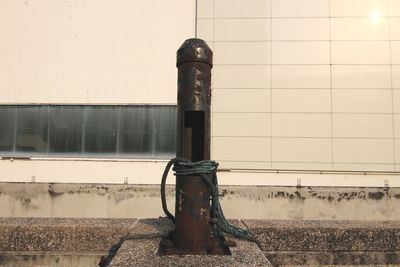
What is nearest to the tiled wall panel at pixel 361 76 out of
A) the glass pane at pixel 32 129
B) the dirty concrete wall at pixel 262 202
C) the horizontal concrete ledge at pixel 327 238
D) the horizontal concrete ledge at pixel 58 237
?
the dirty concrete wall at pixel 262 202

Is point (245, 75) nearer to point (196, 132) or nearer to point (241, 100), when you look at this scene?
point (241, 100)

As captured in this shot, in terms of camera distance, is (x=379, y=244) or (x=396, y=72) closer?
(x=379, y=244)

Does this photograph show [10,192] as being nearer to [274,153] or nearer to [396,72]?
[274,153]

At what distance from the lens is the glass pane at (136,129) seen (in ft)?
37.5

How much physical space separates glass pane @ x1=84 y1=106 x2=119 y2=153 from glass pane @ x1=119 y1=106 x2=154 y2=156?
0.97ft

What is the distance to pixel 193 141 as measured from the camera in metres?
3.88

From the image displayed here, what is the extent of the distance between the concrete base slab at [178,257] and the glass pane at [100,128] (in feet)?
27.1

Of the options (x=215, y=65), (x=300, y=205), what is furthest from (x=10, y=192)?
(x=300, y=205)

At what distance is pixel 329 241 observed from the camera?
411cm

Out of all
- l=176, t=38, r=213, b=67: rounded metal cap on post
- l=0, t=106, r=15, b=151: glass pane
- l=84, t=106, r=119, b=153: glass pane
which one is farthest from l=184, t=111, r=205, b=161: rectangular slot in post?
l=0, t=106, r=15, b=151: glass pane

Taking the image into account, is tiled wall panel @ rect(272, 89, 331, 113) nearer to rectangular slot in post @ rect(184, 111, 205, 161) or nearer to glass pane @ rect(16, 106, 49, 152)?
glass pane @ rect(16, 106, 49, 152)

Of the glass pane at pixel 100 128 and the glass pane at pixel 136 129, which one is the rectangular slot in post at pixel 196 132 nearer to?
the glass pane at pixel 136 129

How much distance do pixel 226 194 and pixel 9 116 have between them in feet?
24.8

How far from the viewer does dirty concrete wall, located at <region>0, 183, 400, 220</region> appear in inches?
427
